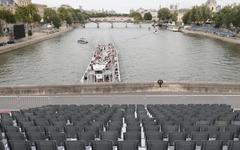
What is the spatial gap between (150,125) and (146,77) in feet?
104

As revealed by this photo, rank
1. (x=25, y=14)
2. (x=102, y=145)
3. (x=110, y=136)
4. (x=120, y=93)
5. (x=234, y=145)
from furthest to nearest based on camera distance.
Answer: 1. (x=25, y=14)
2. (x=120, y=93)
3. (x=110, y=136)
4. (x=102, y=145)
5. (x=234, y=145)

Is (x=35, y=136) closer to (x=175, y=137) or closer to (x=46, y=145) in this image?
(x=46, y=145)

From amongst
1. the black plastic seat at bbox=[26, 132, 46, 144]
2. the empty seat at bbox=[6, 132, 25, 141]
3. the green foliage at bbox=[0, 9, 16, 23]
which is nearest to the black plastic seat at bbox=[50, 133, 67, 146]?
the black plastic seat at bbox=[26, 132, 46, 144]

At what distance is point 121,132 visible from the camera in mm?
11648

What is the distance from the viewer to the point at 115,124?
38.5 ft

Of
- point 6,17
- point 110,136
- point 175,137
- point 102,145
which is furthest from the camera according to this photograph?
point 6,17

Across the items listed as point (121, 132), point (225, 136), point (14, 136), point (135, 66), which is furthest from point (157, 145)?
point (135, 66)

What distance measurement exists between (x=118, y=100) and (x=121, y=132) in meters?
9.59

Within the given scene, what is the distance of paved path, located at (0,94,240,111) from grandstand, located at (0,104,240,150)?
620 cm

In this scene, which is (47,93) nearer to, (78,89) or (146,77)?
(78,89)

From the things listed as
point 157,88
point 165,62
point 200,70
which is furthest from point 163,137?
point 165,62

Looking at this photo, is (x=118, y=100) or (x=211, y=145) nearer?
(x=211, y=145)

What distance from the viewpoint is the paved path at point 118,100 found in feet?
68.3

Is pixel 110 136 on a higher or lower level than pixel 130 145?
lower
